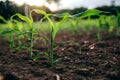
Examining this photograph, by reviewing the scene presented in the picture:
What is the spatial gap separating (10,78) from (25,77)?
0.11 meters

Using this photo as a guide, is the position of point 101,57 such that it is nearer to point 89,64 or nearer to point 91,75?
point 89,64

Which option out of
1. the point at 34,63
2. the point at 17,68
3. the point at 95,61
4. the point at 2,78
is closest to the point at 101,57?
the point at 95,61

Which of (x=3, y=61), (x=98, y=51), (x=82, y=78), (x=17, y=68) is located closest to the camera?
(x=82, y=78)

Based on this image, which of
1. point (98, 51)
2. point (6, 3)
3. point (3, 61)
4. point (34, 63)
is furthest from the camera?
point (6, 3)

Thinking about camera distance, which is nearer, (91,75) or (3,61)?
(91,75)

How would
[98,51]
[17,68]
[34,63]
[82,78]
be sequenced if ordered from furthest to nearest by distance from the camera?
1. [98,51]
2. [34,63]
3. [17,68]
4. [82,78]

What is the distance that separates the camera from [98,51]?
206 centimetres

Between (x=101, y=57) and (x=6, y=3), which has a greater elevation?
(x=6, y=3)

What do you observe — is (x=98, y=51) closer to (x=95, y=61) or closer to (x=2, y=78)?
(x=95, y=61)

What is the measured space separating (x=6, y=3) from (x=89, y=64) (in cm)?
146

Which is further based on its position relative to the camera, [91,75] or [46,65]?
[46,65]

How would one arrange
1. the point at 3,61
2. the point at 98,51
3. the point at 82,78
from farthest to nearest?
the point at 98,51, the point at 3,61, the point at 82,78

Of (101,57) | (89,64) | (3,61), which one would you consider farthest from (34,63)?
(101,57)

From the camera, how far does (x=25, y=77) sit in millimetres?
1406
